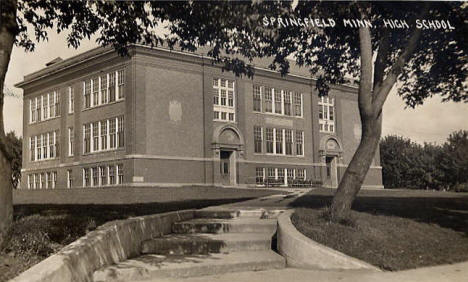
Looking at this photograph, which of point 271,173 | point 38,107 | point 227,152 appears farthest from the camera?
point 38,107

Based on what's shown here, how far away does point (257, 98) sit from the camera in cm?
4216

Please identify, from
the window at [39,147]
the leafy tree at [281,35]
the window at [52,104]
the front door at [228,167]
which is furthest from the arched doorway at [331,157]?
the leafy tree at [281,35]

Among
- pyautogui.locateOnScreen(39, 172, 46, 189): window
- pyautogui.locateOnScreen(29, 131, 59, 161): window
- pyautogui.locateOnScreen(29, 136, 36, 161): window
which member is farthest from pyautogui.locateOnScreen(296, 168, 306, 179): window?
pyautogui.locateOnScreen(29, 136, 36, 161): window

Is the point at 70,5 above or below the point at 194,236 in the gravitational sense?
above

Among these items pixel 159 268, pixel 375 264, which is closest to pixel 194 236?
pixel 159 268

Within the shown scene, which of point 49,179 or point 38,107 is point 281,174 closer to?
point 49,179

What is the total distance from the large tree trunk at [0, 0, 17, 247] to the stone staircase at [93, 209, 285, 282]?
1.28m

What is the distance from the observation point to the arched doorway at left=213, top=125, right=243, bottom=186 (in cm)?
3825

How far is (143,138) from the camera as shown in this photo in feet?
113

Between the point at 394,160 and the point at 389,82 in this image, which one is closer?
the point at 389,82

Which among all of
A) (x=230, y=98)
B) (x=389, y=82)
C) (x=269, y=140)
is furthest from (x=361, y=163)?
(x=269, y=140)

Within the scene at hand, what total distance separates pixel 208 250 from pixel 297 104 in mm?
38100

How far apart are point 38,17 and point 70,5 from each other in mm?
916

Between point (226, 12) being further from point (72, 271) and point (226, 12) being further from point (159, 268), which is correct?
point (72, 271)
